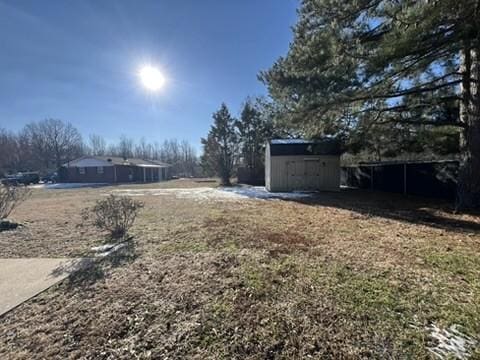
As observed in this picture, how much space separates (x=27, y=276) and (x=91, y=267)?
2.69 feet

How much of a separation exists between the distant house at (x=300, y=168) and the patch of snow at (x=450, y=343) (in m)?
14.2

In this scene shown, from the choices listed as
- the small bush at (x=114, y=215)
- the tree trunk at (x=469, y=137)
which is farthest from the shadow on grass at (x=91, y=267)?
the tree trunk at (x=469, y=137)

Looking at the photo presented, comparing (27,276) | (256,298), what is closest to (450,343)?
(256,298)

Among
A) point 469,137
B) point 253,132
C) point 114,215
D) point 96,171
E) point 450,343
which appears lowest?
point 450,343

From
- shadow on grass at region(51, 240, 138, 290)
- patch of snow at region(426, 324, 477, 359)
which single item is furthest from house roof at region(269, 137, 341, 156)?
patch of snow at region(426, 324, 477, 359)

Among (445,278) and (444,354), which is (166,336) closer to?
(444,354)

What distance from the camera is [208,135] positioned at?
82.4 ft

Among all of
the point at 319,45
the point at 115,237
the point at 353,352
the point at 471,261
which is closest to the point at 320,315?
the point at 353,352

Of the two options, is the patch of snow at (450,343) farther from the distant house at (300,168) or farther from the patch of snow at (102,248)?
the distant house at (300,168)

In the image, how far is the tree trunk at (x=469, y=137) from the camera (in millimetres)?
7250

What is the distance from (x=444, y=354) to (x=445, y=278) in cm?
169

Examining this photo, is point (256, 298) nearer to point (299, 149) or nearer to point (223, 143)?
point (299, 149)

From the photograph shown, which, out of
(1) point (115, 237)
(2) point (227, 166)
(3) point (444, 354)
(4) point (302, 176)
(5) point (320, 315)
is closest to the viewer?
(3) point (444, 354)

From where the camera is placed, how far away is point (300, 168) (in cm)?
1642
